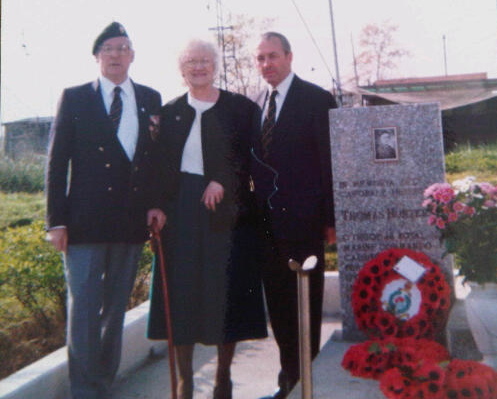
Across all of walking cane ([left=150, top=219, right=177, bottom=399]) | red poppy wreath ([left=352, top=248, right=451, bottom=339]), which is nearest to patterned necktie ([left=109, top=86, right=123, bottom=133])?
walking cane ([left=150, top=219, right=177, bottom=399])

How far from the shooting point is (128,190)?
10.2 ft

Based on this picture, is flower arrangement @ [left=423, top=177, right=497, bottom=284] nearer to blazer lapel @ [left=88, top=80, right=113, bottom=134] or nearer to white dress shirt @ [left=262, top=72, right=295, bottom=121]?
white dress shirt @ [left=262, top=72, right=295, bottom=121]

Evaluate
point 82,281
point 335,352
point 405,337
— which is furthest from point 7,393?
point 405,337

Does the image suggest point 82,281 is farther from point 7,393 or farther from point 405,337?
point 405,337

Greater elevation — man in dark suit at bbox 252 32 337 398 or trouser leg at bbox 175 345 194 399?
man in dark suit at bbox 252 32 337 398

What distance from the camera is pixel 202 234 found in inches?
121

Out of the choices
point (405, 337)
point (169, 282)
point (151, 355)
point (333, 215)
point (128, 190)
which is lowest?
point (151, 355)

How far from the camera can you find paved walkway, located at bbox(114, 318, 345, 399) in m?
3.57

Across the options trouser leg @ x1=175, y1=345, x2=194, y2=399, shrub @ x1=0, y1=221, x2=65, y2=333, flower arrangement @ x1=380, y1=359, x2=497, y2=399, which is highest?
shrub @ x1=0, y1=221, x2=65, y2=333

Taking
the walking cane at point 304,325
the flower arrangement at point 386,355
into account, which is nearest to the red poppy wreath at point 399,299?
the flower arrangement at point 386,355

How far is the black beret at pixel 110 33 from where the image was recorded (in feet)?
10.1

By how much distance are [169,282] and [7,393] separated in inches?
36.0

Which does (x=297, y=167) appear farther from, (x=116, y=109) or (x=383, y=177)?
(x=116, y=109)

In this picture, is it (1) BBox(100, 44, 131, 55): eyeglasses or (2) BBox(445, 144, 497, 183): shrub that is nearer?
(1) BBox(100, 44, 131, 55): eyeglasses
